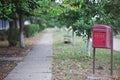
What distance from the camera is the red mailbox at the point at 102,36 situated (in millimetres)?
10688

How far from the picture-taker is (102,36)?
10.8 m

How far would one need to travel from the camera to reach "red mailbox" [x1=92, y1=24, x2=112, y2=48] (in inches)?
421

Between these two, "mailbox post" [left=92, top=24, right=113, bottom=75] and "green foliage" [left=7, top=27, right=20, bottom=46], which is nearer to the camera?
"mailbox post" [left=92, top=24, right=113, bottom=75]

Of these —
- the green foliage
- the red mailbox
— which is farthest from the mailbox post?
the green foliage

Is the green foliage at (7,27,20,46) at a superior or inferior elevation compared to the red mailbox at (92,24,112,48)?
inferior

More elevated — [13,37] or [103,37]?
[103,37]

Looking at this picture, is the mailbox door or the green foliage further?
the green foliage

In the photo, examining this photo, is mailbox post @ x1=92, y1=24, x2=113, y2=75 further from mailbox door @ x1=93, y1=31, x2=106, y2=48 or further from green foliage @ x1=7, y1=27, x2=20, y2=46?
green foliage @ x1=7, y1=27, x2=20, y2=46

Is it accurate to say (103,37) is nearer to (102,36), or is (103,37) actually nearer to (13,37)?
(102,36)

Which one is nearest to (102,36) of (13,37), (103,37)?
(103,37)

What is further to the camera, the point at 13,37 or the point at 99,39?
the point at 13,37

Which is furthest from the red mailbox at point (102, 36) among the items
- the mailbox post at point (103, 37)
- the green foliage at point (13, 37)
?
the green foliage at point (13, 37)

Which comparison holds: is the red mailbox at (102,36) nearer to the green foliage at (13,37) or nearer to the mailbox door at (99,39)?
the mailbox door at (99,39)

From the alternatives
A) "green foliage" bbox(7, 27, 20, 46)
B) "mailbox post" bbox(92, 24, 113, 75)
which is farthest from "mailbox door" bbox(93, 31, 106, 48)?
"green foliage" bbox(7, 27, 20, 46)
